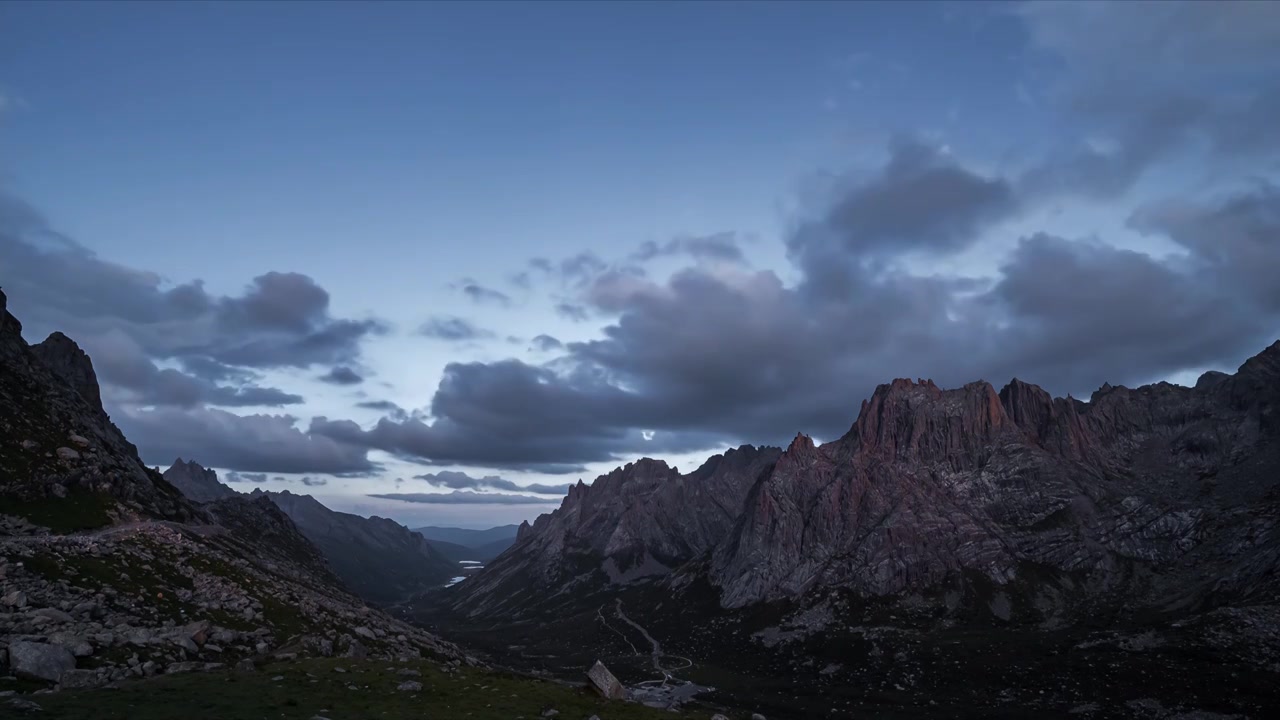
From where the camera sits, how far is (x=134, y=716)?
134 feet

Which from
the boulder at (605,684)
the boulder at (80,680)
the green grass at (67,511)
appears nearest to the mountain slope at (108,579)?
the boulder at (80,680)

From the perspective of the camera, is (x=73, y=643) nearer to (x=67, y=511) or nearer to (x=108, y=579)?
(x=108, y=579)

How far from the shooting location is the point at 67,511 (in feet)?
345

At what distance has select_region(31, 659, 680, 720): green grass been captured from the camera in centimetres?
4316

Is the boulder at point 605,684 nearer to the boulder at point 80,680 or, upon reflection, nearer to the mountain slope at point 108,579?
the mountain slope at point 108,579

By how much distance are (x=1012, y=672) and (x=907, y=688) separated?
2938cm

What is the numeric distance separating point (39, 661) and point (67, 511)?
7391 cm

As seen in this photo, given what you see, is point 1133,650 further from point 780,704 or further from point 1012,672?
point 780,704

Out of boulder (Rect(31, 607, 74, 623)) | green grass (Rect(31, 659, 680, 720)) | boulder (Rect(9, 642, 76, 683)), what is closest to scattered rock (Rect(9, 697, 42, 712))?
green grass (Rect(31, 659, 680, 720))

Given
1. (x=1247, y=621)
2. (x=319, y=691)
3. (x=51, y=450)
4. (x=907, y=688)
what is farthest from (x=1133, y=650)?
(x=51, y=450)

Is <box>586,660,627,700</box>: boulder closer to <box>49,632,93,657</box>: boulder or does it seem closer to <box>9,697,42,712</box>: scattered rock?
<box>9,697,42,712</box>: scattered rock

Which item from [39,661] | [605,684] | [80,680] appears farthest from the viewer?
[605,684]

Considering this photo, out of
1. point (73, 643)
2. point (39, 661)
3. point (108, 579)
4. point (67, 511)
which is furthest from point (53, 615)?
point (67, 511)

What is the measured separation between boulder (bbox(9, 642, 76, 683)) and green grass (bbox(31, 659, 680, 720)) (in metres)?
4.65
